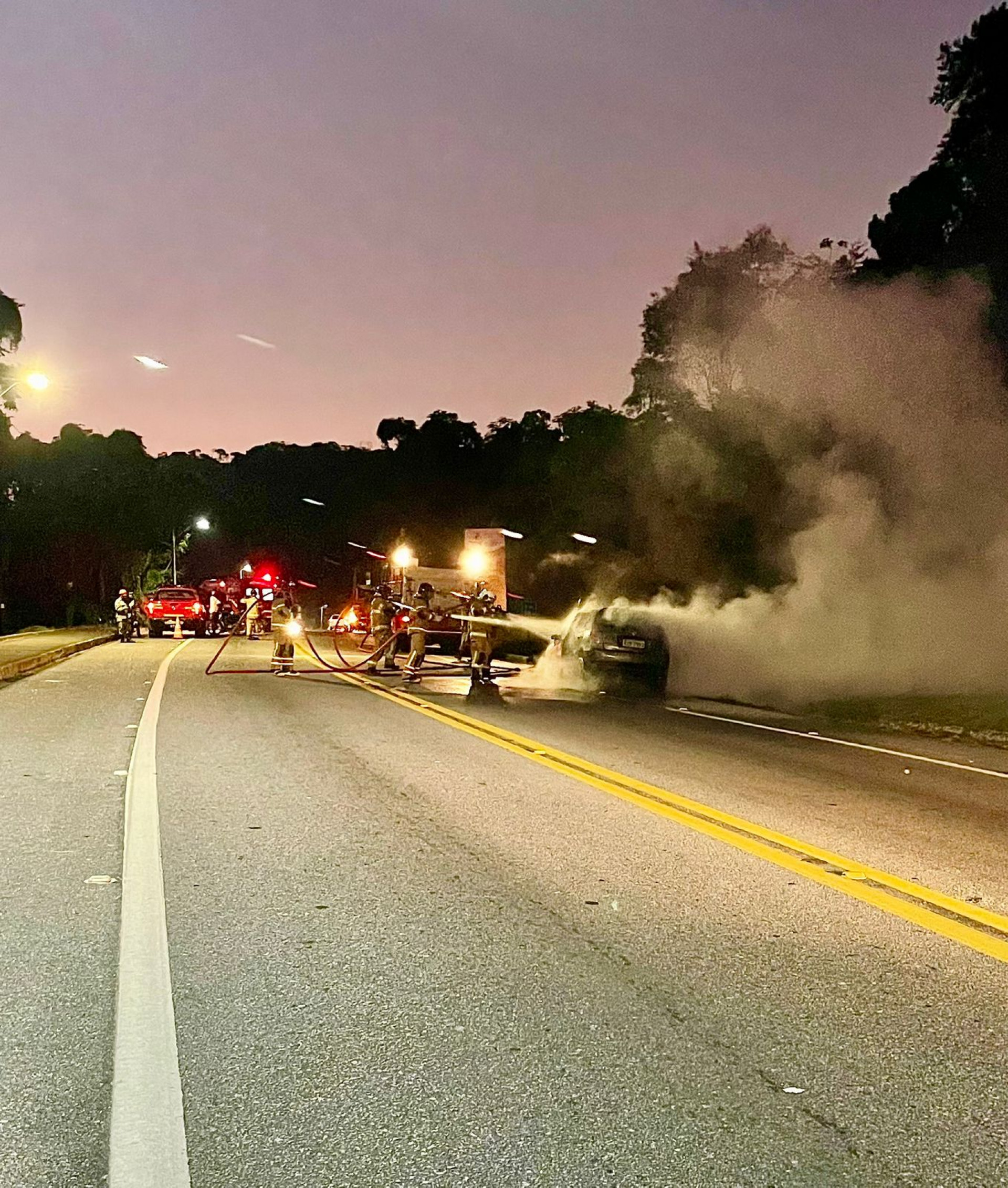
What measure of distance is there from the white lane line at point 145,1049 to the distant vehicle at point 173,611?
3293cm

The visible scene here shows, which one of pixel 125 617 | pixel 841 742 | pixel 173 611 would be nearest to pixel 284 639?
pixel 841 742

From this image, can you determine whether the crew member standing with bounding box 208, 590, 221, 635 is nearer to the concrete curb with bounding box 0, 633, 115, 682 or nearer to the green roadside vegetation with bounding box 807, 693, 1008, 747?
the concrete curb with bounding box 0, 633, 115, 682

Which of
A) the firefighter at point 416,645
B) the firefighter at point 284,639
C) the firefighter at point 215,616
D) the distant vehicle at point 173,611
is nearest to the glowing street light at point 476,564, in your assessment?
the distant vehicle at point 173,611

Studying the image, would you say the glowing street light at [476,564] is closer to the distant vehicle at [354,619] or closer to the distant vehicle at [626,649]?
the distant vehicle at [354,619]

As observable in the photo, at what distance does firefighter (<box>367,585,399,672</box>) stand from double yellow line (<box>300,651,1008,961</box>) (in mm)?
10269

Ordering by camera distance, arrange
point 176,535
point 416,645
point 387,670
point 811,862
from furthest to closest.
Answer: point 176,535 < point 387,670 < point 416,645 < point 811,862

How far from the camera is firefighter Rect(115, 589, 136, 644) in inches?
1332

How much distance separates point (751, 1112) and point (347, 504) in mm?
94281

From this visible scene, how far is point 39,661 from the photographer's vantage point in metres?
23.5

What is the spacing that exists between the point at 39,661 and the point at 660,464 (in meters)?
18.0

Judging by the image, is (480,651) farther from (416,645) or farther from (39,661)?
(39,661)

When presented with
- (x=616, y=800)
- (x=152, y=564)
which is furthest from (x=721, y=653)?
(x=152, y=564)

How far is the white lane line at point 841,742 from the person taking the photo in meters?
10.6

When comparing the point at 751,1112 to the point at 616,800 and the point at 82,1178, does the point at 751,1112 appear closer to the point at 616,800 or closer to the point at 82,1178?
the point at 82,1178
